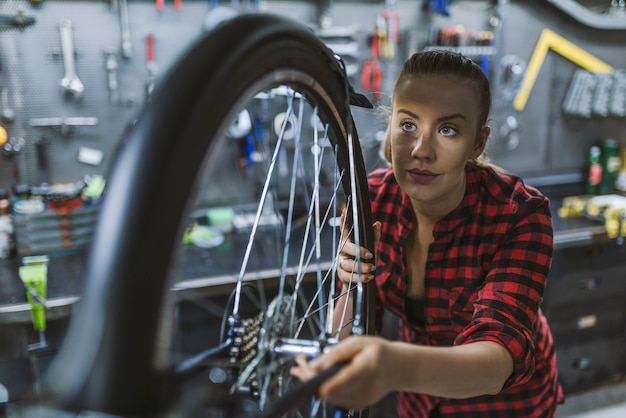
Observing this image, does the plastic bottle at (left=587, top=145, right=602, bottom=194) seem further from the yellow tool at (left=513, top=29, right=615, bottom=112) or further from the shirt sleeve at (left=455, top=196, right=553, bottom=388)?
the shirt sleeve at (left=455, top=196, right=553, bottom=388)

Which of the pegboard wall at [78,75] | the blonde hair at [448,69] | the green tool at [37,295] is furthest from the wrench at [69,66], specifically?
the blonde hair at [448,69]

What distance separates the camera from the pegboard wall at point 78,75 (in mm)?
1741

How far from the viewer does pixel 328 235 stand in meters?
1.79

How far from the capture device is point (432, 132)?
779mm

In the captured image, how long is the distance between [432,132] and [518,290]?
240 millimetres

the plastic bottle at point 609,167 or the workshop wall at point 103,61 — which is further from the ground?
the workshop wall at point 103,61

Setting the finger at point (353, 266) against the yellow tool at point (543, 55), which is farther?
the yellow tool at point (543, 55)

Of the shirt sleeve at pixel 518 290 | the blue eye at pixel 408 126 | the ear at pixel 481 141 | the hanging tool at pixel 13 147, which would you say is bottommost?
the shirt sleeve at pixel 518 290

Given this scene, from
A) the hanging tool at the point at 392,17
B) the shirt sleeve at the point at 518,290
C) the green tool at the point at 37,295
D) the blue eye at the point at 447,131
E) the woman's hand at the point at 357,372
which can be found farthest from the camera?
the hanging tool at the point at 392,17

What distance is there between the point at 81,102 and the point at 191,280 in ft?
2.47

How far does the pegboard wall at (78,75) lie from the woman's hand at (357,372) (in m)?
1.44

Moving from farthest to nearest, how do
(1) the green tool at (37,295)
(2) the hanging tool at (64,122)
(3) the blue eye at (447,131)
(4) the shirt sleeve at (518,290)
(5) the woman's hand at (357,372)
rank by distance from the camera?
1. (2) the hanging tool at (64,122)
2. (1) the green tool at (37,295)
3. (3) the blue eye at (447,131)
4. (4) the shirt sleeve at (518,290)
5. (5) the woman's hand at (357,372)

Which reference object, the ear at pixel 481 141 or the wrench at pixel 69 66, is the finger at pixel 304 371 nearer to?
the ear at pixel 481 141

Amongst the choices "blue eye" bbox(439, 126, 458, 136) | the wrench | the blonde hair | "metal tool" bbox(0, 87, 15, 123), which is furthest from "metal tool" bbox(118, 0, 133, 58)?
"blue eye" bbox(439, 126, 458, 136)
